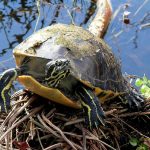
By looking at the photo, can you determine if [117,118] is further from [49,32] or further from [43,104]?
[49,32]

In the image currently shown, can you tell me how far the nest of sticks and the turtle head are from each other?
8.2 inches

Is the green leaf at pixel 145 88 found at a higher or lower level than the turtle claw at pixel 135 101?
lower

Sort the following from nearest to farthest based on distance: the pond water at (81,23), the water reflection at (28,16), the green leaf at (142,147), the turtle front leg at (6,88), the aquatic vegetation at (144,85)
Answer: the turtle front leg at (6,88), the green leaf at (142,147), the aquatic vegetation at (144,85), the pond water at (81,23), the water reflection at (28,16)

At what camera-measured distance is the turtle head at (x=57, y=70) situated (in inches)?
91.7

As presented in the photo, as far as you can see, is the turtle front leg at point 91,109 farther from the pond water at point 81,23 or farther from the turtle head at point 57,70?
the pond water at point 81,23

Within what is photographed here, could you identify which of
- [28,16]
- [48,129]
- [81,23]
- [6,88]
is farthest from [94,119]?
[28,16]

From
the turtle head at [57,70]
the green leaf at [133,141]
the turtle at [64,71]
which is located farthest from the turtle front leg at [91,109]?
the green leaf at [133,141]

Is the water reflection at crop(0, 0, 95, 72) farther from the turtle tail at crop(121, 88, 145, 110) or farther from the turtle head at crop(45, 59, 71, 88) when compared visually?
the turtle head at crop(45, 59, 71, 88)

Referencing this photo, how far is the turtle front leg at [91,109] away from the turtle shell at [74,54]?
7cm

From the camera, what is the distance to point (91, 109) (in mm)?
2494

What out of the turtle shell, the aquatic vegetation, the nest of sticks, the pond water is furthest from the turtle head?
the pond water

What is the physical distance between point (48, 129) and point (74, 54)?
0.46 meters

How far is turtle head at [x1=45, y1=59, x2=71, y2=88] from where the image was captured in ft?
7.64

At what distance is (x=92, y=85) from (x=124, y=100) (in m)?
0.40
